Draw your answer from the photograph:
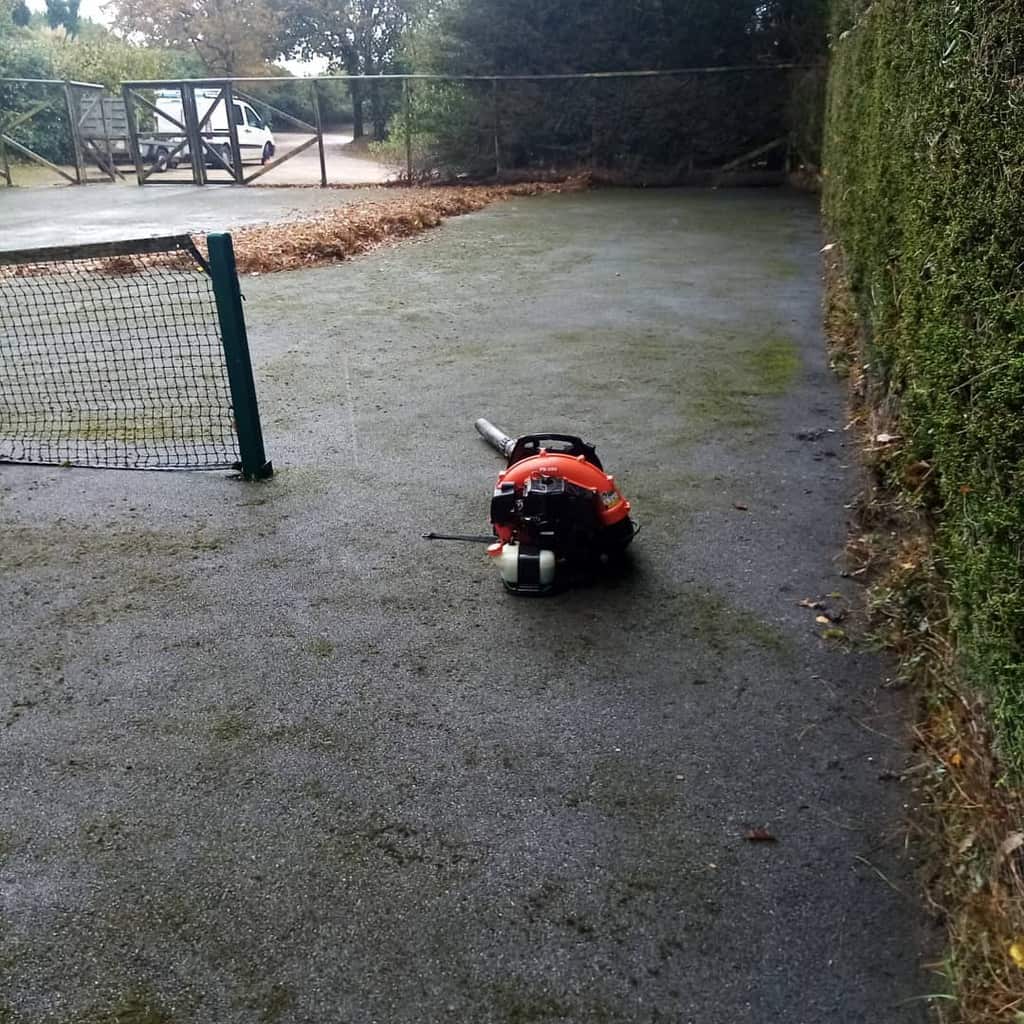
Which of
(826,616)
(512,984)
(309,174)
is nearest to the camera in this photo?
(512,984)

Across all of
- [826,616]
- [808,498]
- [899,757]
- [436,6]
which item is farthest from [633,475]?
[436,6]

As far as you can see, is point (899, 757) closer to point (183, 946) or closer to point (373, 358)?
point (183, 946)

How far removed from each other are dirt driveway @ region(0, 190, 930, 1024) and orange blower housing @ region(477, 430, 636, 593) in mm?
137

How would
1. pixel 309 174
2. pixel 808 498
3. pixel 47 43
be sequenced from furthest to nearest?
pixel 47 43 → pixel 309 174 → pixel 808 498

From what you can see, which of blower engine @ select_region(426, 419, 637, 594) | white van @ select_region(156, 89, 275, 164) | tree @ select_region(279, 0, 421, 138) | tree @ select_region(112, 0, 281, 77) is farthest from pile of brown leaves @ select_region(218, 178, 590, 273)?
tree @ select_region(112, 0, 281, 77)

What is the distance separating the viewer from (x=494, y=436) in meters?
4.85

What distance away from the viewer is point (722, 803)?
2381 mm

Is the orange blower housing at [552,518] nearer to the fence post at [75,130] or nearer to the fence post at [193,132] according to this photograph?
the fence post at [193,132]

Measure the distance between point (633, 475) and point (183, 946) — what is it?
120 inches

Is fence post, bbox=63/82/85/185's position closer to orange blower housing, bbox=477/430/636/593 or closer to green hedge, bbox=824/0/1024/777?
green hedge, bbox=824/0/1024/777

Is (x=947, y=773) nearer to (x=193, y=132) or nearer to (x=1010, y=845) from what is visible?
(x=1010, y=845)

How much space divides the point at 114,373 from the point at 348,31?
3851 cm

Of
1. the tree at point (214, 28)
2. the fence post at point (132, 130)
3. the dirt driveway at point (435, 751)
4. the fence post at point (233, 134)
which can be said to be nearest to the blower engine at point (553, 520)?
the dirt driveway at point (435, 751)

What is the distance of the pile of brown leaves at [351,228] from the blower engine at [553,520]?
25.0ft
